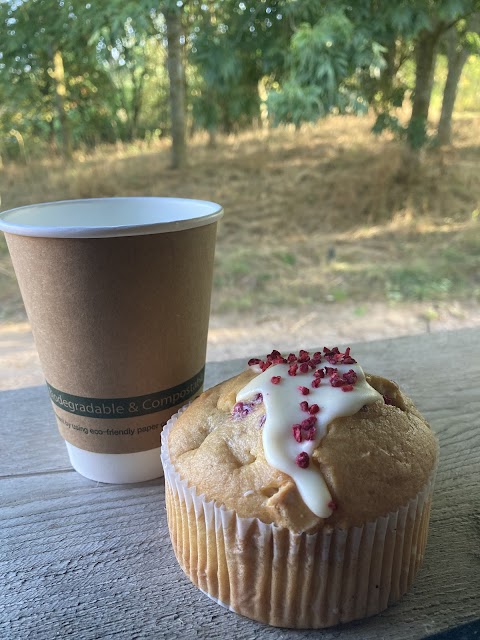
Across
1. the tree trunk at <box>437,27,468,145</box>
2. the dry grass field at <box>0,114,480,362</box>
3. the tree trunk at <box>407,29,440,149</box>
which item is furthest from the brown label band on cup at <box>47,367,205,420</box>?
the tree trunk at <box>437,27,468,145</box>

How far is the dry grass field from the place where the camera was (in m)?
2.81

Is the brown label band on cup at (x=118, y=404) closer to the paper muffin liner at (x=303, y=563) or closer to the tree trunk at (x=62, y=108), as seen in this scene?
the paper muffin liner at (x=303, y=563)

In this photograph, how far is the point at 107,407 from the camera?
2.45ft

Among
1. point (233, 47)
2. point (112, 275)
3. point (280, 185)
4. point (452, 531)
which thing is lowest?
point (280, 185)

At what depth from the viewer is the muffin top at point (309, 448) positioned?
1.87 ft

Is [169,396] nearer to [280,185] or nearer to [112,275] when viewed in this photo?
[112,275]

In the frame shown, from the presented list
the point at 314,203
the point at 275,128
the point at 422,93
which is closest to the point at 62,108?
the point at 275,128

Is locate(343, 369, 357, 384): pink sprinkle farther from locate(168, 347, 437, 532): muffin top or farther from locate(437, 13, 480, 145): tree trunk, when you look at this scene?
locate(437, 13, 480, 145): tree trunk

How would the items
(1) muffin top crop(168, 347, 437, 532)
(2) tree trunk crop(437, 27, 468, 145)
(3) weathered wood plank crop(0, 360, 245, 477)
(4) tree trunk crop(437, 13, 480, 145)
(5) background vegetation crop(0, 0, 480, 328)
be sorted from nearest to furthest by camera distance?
(1) muffin top crop(168, 347, 437, 532)
(3) weathered wood plank crop(0, 360, 245, 477)
(5) background vegetation crop(0, 0, 480, 328)
(4) tree trunk crop(437, 13, 480, 145)
(2) tree trunk crop(437, 27, 468, 145)

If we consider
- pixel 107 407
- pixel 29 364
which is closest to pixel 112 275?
pixel 107 407

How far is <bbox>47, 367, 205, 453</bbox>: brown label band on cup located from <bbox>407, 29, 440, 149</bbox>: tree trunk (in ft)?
10.6

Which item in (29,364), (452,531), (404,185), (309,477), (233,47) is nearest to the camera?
(309,477)

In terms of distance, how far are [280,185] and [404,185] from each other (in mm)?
856

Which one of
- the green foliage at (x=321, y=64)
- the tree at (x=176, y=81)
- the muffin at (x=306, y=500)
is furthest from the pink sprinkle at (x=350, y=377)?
the tree at (x=176, y=81)
